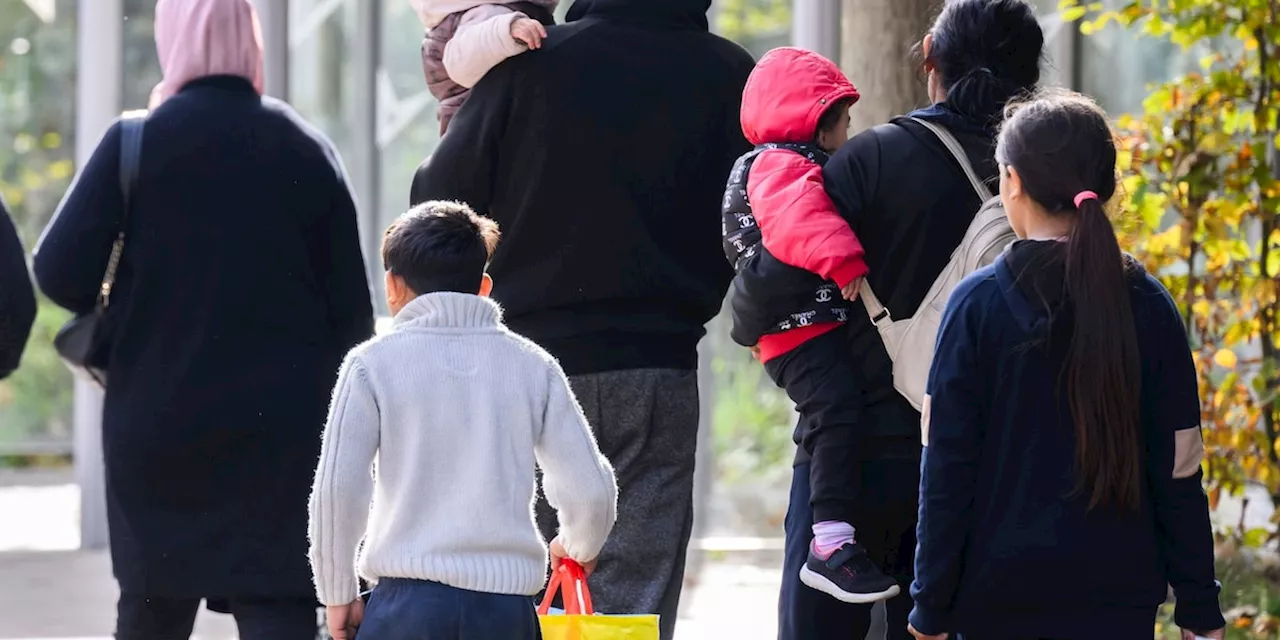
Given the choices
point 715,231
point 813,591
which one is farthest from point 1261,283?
point 813,591

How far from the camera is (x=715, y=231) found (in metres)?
4.23

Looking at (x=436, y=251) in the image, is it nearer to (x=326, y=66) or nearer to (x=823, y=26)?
(x=823, y=26)

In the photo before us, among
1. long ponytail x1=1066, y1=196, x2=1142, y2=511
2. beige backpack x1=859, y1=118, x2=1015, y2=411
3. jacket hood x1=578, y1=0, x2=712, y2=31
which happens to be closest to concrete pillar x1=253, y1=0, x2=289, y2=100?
jacket hood x1=578, y1=0, x2=712, y2=31

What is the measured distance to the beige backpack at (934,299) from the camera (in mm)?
3479

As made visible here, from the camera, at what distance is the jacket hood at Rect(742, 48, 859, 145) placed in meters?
3.67

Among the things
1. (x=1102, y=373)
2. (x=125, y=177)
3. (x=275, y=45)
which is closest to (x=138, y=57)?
(x=275, y=45)

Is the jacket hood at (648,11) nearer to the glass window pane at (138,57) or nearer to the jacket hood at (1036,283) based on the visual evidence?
the jacket hood at (1036,283)

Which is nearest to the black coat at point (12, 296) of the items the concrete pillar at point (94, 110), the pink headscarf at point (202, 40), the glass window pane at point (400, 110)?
the pink headscarf at point (202, 40)

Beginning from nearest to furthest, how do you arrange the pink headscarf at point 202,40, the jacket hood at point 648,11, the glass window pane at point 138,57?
1. the jacket hood at point 648,11
2. the pink headscarf at point 202,40
3. the glass window pane at point 138,57

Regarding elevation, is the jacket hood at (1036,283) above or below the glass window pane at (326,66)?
above

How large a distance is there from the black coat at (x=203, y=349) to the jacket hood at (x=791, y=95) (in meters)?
1.19

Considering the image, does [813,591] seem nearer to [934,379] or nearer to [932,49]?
[934,379]

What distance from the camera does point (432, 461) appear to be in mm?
3121

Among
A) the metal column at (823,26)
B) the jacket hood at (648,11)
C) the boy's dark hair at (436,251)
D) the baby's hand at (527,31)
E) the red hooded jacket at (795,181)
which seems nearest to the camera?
the boy's dark hair at (436,251)
